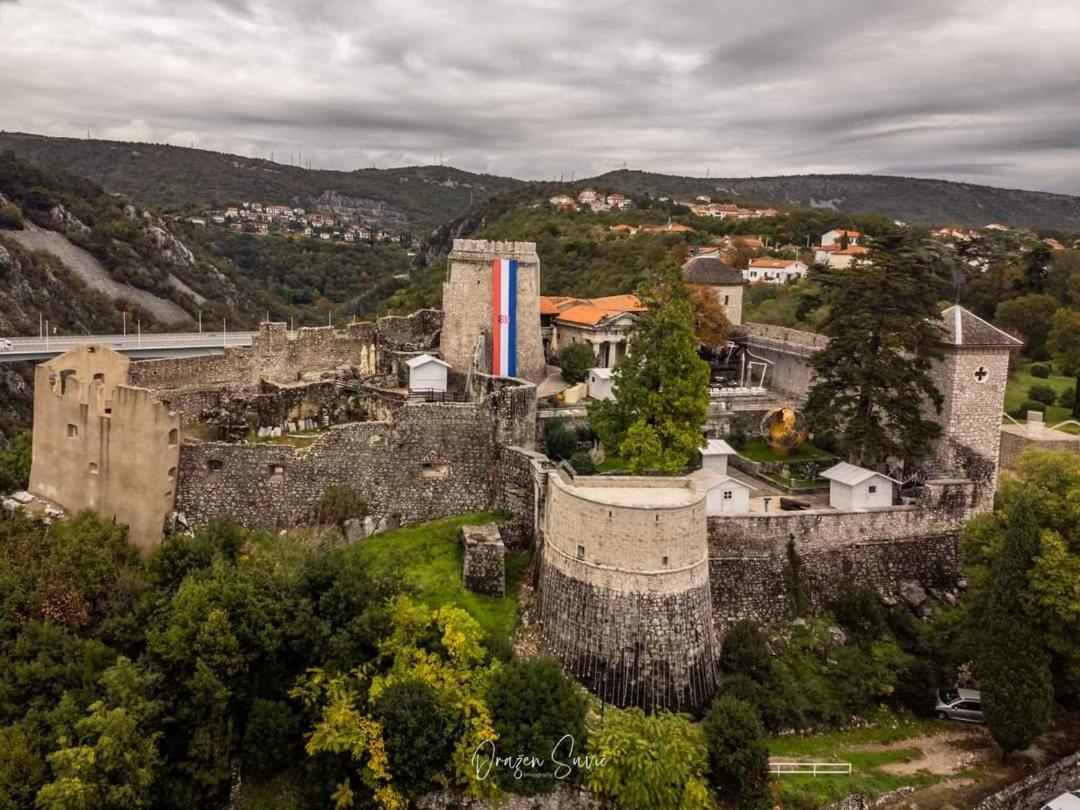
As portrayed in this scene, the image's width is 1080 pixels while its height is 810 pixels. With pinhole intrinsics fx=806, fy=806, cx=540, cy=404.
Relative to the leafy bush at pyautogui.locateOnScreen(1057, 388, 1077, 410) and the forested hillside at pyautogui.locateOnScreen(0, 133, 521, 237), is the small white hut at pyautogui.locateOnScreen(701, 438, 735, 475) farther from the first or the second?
the forested hillside at pyautogui.locateOnScreen(0, 133, 521, 237)

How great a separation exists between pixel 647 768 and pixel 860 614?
27.3 ft

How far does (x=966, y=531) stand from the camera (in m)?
19.7

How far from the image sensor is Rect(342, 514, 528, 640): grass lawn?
17.9 meters

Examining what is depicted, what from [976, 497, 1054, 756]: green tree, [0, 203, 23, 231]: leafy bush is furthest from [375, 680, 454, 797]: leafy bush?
[0, 203, 23, 231]: leafy bush

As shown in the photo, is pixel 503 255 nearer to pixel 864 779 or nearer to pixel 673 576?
pixel 673 576

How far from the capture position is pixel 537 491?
19.7 meters

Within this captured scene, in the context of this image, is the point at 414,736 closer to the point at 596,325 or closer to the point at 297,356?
the point at 297,356

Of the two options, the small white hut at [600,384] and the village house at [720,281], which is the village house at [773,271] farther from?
the small white hut at [600,384]

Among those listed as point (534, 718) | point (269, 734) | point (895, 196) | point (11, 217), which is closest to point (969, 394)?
point (534, 718)

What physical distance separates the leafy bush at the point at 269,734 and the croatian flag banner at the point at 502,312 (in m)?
14.1

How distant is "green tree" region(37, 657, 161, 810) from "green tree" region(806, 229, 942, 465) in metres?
18.2

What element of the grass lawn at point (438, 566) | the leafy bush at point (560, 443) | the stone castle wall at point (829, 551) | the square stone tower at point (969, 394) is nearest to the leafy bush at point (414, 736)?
the grass lawn at point (438, 566)

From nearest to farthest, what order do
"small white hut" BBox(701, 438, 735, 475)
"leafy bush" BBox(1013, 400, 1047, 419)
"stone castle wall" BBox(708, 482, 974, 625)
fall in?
"stone castle wall" BBox(708, 482, 974, 625)
"small white hut" BBox(701, 438, 735, 475)
"leafy bush" BBox(1013, 400, 1047, 419)

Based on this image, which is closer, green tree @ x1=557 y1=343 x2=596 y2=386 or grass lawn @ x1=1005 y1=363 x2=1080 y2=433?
green tree @ x1=557 y1=343 x2=596 y2=386
